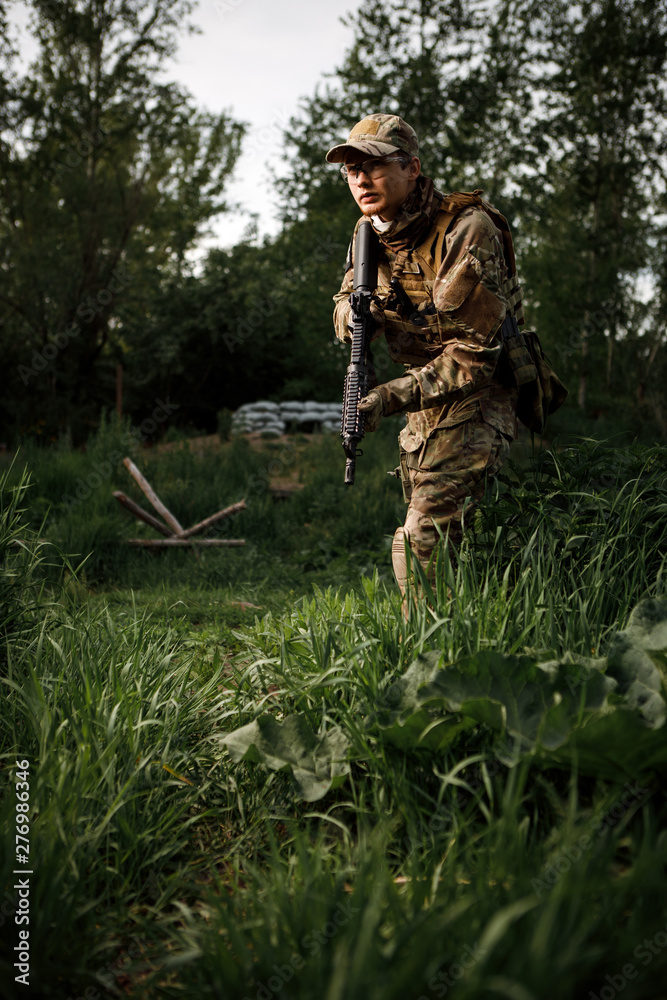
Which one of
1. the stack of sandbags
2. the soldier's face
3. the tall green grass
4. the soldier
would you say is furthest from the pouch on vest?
the stack of sandbags

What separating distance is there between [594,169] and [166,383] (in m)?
10.4

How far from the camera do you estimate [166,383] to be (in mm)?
17047

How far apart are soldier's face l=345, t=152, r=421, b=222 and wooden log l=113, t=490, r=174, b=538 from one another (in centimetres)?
394

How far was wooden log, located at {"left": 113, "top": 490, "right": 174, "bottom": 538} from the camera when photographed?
20.6 ft

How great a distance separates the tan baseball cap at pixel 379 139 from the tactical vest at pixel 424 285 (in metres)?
0.28

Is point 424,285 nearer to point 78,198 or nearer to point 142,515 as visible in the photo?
point 142,515

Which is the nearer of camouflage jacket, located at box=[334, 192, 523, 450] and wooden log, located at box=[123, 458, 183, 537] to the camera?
camouflage jacket, located at box=[334, 192, 523, 450]

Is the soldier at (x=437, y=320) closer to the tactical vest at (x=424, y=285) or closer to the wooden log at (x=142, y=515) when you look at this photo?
the tactical vest at (x=424, y=285)

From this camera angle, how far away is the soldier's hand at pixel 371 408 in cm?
281

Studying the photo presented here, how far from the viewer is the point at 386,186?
114 inches

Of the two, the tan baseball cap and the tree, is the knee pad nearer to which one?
the tan baseball cap

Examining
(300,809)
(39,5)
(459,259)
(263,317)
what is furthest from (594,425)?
(39,5)

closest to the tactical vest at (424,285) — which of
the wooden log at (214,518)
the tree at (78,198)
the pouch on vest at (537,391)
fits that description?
the pouch on vest at (537,391)

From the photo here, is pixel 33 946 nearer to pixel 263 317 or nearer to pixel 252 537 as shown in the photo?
pixel 252 537
